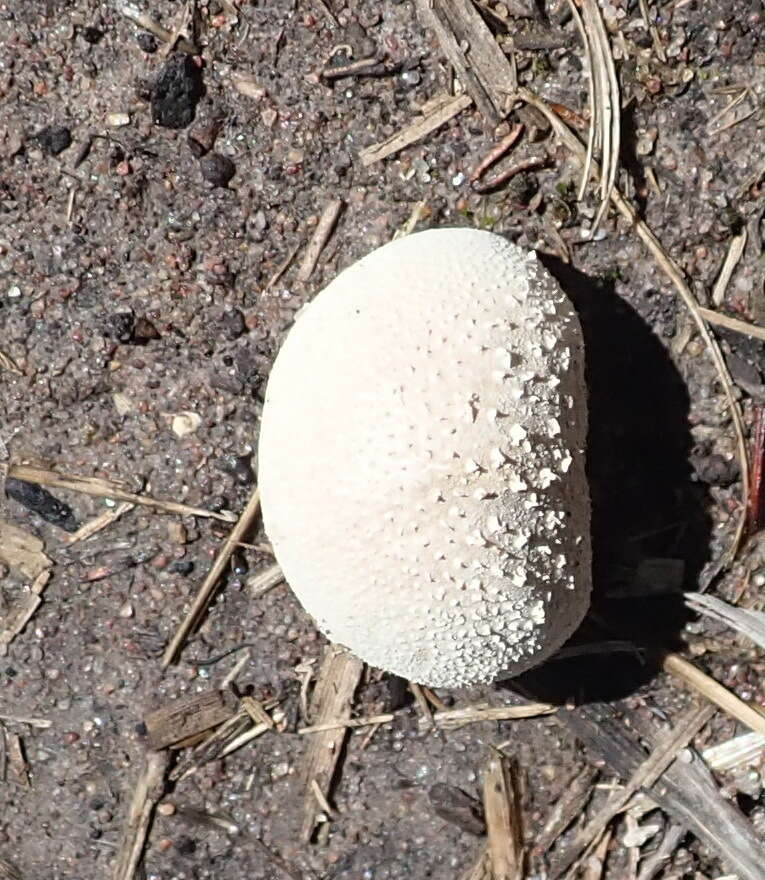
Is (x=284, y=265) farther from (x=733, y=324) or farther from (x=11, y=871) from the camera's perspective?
(x=11, y=871)

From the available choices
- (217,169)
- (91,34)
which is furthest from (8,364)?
(91,34)

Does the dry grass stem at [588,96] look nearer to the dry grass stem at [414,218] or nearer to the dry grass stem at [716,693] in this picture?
the dry grass stem at [414,218]

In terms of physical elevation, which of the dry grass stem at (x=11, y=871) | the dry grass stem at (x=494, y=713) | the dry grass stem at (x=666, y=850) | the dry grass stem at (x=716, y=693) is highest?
the dry grass stem at (x=716, y=693)

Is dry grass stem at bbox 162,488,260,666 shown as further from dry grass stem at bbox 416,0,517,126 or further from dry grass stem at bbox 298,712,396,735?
dry grass stem at bbox 416,0,517,126

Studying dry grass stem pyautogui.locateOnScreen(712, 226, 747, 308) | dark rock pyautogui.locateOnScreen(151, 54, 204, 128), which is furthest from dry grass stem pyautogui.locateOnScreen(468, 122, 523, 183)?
dark rock pyautogui.locateOnScreen(151, 54, 204, 128)

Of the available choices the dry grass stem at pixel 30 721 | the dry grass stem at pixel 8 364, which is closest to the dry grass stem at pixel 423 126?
the dry grass stem at pixel 8 364

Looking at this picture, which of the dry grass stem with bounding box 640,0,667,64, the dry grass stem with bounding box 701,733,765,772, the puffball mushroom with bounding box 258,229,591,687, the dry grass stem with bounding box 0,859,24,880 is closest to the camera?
the puffball mushroom with bounding box 258,229,591,687

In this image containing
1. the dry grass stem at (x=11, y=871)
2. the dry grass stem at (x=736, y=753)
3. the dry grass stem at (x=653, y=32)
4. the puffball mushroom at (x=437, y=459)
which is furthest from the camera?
the dry grass stem at (x=11, y=871)

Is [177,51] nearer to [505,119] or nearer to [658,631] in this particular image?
[505,119]
